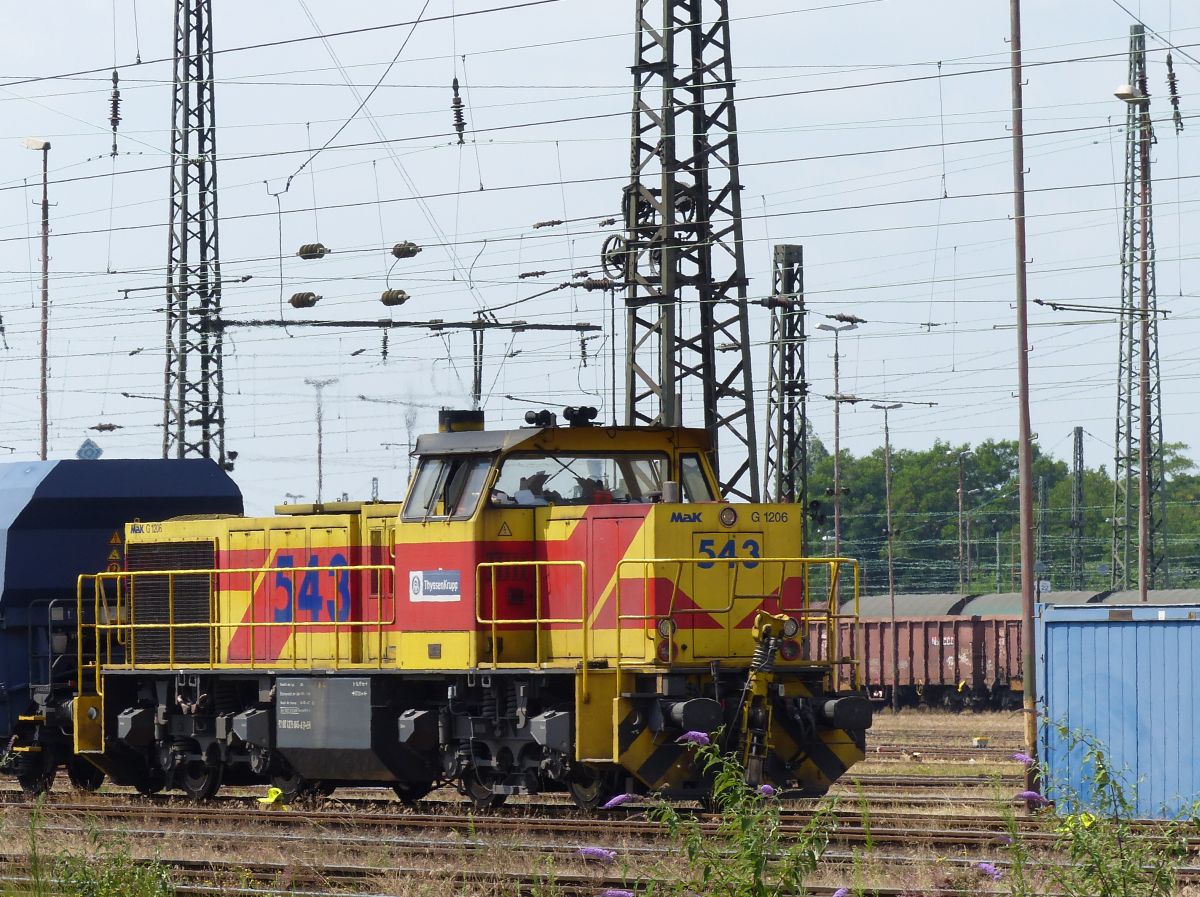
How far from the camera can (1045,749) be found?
59.5 ft

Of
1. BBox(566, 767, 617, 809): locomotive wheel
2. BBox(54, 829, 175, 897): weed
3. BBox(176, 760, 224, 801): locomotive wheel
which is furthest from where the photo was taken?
BBox(176, 760, 224, 801): locomotive wheel

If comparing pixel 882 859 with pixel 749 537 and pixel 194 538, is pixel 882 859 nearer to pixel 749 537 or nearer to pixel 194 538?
pixel 749 537

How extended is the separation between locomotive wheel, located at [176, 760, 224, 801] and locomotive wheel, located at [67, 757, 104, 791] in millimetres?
2062

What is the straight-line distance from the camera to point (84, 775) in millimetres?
20891

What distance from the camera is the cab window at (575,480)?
1623 cm

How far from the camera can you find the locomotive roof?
16.0 m

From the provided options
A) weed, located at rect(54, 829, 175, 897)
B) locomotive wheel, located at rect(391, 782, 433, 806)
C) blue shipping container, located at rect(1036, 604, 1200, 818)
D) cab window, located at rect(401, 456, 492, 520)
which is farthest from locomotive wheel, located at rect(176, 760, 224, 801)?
blue shipping container, located at rect(1036, 604, 1200, 818)

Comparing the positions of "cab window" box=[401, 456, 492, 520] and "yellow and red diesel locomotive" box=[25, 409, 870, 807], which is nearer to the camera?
"yellow and red diesel locomotive" box=[25, 409, 870, 807]

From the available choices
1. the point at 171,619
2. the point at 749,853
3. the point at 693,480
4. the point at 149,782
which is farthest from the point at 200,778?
the point at 749,853

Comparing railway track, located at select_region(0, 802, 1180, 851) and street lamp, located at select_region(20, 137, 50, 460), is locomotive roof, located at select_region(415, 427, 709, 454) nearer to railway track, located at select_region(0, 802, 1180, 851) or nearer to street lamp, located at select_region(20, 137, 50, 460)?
railway track, located at select_region(0, 802, 1180, 851)

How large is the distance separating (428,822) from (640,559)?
9.95 ft

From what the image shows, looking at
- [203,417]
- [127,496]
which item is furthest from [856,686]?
[203,417]

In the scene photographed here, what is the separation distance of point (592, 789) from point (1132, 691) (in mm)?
5940

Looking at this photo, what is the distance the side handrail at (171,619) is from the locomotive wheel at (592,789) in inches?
91.2
